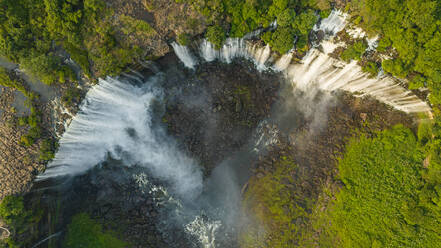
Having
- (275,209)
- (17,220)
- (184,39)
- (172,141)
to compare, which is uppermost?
(184,39)

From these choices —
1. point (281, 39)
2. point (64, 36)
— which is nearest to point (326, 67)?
point (281, 39)

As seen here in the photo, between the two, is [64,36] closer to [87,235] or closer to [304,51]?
[87,235]

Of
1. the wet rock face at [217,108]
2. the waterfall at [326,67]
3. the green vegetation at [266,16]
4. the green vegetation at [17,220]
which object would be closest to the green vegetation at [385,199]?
the waterfall at [326,67]

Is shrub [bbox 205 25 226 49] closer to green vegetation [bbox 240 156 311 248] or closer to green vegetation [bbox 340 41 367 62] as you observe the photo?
green vegetation [bbox 340 41 367 62]

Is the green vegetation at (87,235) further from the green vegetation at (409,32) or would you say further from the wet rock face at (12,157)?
the green vegetation at (409,32)

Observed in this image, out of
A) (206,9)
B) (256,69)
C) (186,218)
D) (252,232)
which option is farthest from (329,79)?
(186,218)

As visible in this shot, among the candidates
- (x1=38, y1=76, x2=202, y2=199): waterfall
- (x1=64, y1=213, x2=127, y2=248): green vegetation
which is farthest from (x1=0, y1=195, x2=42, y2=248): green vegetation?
(x1=64, y1=213, x2=127, y2=248): green vegetation
